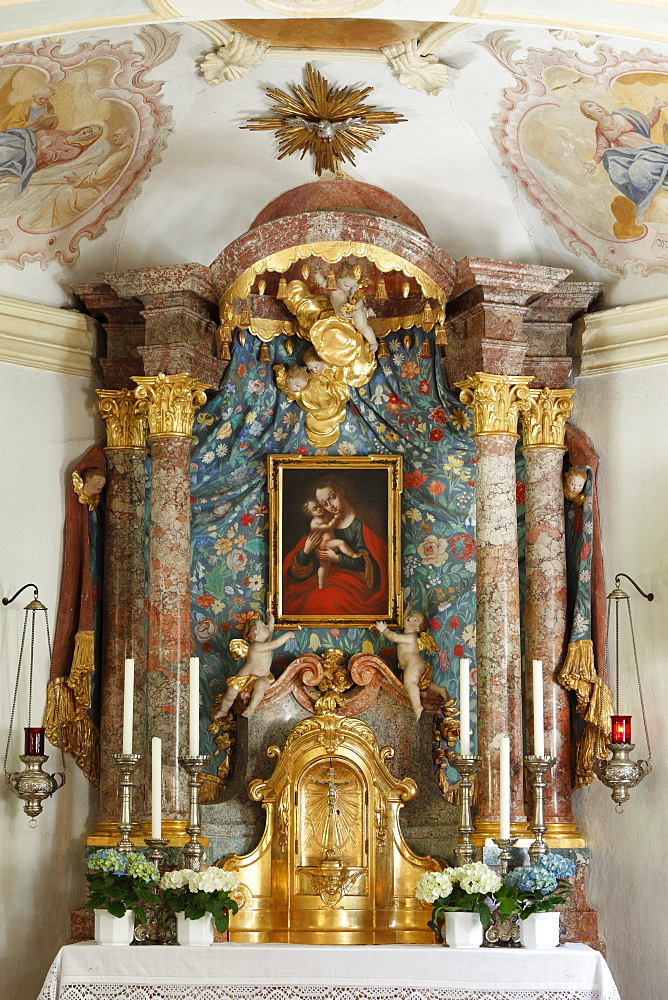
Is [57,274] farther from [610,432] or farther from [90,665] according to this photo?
[610,432]

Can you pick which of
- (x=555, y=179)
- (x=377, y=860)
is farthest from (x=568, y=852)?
(x=555, y=179)

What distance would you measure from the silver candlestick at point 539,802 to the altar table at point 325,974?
0.63 meters

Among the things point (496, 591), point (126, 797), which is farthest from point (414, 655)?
point (126, 797)

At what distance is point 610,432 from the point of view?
940 centimetres

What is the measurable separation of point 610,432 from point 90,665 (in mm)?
3751

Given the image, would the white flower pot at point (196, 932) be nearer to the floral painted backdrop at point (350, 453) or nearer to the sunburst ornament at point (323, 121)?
the floral painted backdrop at point (350, 453)

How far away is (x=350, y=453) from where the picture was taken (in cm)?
963

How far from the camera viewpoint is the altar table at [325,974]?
7.61 meters

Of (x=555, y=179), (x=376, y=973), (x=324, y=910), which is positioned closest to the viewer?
(x=376, y=973)

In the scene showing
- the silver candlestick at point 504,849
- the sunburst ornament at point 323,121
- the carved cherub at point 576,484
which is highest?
the sunburst ornament at point 323,121

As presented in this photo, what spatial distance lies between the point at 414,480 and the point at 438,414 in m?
0.48

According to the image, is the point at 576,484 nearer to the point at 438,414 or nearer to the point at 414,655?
the point at 438,414

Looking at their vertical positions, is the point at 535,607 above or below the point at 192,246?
below

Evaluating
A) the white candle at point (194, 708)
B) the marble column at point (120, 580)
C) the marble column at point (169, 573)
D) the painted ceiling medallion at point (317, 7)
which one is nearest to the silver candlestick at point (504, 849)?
the white candle at point (194, 708)
